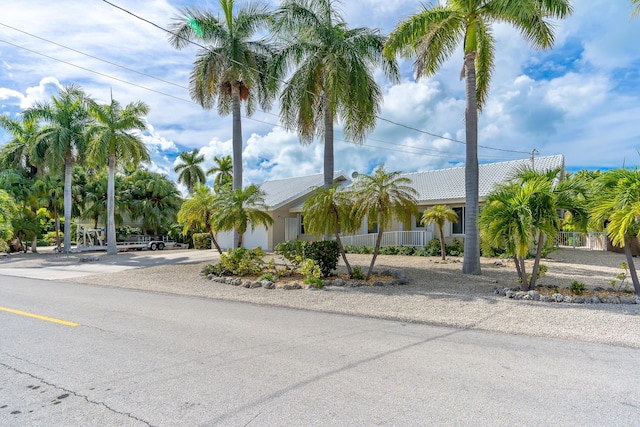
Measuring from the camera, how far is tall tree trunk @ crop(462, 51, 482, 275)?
13.2 m

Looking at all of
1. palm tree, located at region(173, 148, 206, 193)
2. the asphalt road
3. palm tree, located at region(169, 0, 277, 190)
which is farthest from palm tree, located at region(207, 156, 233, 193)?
the asphalt road

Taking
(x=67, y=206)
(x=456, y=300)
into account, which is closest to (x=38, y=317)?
(x=456, y=300)

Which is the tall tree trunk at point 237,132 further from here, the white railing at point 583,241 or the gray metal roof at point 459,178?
the white railing at point 583,241

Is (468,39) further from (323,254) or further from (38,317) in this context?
(38,317)

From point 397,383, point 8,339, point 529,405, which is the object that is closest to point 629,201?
point 529,405

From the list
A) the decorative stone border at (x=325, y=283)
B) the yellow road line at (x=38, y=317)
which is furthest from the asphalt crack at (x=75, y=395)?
the decorative stone border at (x=325, y=283)

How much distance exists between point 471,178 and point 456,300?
5.26m

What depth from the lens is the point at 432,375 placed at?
4.62m

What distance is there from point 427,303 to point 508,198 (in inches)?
131

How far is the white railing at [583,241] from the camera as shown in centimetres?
2319

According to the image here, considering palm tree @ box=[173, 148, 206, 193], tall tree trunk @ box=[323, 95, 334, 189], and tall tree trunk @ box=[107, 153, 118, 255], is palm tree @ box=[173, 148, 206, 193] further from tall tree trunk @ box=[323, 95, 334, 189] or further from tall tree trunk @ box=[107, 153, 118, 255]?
tall tree trunk @ box=[323, 95, 334, 189]

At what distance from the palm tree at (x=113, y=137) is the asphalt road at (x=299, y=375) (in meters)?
20.3

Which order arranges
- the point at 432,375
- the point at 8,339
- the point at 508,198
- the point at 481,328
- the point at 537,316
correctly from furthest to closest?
the point at 508,198 → the point at 537,316 → the point at 481,328 → the point at 8,339 → the point at 432,375

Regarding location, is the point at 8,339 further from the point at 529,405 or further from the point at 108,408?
the point at 529,405
